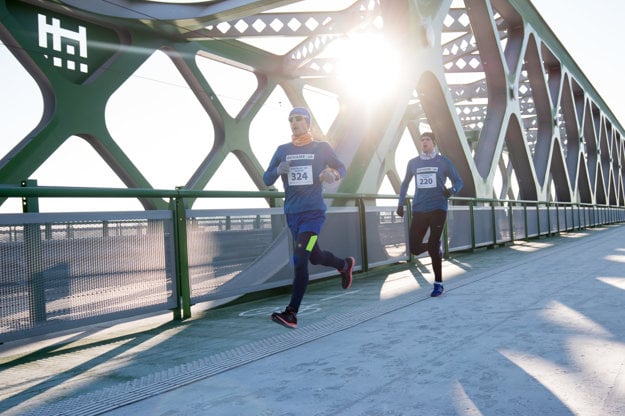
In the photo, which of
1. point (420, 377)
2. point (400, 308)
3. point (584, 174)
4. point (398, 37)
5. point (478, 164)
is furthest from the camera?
point (584, 174)

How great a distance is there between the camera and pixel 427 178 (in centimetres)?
580

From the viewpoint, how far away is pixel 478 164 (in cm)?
1560

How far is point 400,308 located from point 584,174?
3081cm

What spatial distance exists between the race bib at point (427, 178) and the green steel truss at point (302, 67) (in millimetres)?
3564

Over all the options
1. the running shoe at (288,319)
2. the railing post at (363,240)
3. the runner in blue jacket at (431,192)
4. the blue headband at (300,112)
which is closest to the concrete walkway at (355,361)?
the running shoe at (288,319)

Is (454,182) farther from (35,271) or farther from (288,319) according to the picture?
(35,271)

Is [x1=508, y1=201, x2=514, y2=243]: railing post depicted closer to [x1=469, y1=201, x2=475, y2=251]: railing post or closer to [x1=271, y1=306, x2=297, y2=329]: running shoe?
[x1=469, y1=201, x2=475, y2=251]: railing post

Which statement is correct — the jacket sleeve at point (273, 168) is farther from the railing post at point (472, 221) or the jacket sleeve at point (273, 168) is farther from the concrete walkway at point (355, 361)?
the railing post at point (472, 221)

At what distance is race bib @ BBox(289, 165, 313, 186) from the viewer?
175 inches

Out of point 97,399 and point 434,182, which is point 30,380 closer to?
point 97,399

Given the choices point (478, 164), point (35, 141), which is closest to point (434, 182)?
point (478, 164)

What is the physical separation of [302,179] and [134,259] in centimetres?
148

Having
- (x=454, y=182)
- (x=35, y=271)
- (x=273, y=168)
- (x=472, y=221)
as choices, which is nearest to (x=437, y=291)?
(x=454, y=182)

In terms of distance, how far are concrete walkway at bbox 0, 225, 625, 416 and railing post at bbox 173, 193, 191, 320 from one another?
0.51 ft
